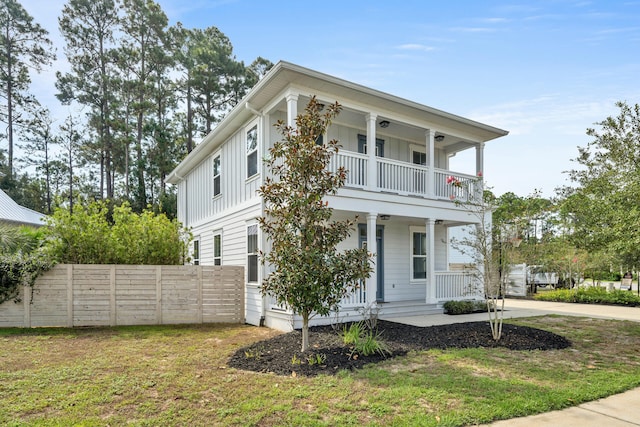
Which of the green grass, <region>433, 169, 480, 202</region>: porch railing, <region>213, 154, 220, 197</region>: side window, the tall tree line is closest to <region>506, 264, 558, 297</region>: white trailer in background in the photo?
<region>433, 169, 480, 202</region>: porch railing

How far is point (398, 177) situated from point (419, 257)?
3.23 metres

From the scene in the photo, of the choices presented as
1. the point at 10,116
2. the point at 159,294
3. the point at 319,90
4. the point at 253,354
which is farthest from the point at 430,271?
the point at 10,116

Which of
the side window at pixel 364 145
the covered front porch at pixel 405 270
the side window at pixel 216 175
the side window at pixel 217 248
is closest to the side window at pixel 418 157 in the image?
the side window at pixel 364 145

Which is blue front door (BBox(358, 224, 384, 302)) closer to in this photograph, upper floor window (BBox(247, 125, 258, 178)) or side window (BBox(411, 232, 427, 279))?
side window (BBox(411, 232, 427, 279))

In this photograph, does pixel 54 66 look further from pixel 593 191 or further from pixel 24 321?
pixel 593 191

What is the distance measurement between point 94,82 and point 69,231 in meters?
21.3

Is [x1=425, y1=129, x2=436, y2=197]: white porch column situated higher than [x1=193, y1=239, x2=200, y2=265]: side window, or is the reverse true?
[x1=425, y1=129, x2=436, y2=197]: white porch column

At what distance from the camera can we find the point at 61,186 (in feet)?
107

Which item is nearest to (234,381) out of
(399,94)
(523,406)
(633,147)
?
(523,406)

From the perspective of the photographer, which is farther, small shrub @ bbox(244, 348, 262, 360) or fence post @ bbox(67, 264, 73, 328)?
fence post @ bbox(67, 264, 73, 328)

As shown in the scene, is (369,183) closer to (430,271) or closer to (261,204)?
(261,204)

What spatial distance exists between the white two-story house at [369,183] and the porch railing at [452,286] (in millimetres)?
29

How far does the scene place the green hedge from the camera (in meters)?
14.0

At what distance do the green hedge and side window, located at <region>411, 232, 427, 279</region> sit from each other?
7.00 meters
